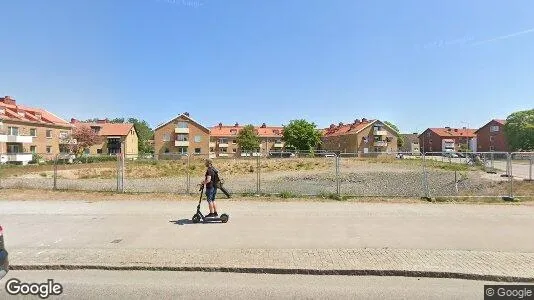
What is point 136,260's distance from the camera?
5.71 metres

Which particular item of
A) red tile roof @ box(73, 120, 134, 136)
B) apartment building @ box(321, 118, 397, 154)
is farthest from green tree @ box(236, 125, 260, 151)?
red tile roof @ box(73, 120, 134, 136)

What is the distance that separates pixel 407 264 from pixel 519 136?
255ft

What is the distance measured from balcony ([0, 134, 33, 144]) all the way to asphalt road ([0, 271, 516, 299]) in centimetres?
4722

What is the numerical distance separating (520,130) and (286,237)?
77.8 m

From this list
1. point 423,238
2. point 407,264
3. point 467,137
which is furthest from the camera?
point 467,137

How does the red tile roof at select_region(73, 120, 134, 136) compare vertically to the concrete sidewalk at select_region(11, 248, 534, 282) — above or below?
above

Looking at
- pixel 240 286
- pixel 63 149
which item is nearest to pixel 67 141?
pixel 63 149

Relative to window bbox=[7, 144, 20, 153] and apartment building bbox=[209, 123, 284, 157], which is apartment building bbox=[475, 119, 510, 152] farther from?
window bbox=[7, 144, 20, 153]

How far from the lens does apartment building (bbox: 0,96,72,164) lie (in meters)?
43.8

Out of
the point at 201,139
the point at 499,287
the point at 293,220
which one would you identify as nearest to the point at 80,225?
the point at 293,220

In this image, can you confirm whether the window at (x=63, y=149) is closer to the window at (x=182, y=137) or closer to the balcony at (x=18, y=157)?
the balcony at (x=18, y=157)

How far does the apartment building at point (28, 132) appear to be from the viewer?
43.8 m

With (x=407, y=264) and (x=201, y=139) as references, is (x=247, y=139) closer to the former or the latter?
(x=201, y=139)

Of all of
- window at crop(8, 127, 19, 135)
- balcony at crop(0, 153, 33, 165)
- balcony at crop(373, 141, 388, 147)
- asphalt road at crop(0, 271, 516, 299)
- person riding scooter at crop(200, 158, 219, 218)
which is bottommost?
asphalt road at crop(0, 271, 516, 299)
